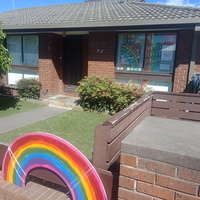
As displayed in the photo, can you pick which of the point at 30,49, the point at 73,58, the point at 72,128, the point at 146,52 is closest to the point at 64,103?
the point at 73,58

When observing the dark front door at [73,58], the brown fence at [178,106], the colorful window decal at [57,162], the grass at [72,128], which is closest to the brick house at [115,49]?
the dark front door at [73,58]

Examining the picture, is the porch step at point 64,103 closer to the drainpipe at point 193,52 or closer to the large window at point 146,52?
the large window at point 146,52

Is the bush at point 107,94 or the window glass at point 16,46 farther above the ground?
the window glass at point 16,46

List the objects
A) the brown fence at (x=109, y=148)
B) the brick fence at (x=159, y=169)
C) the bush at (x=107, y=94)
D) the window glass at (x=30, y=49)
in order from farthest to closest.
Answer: the window glass at (x=30, y=49), the bush at (x=107, y=94), the brown fence at (x=109, y=148), the brick fence at (x=159, y=169)

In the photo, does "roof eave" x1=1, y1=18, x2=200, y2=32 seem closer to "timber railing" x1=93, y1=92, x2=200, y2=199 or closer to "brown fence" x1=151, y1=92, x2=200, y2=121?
"brown fence" x1=151, y1=92, x2=200, y2=121

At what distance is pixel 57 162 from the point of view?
2.00 meters

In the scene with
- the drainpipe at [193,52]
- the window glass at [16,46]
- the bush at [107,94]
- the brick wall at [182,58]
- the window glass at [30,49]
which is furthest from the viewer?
the window glass at [16,46]

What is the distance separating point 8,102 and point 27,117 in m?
2.28

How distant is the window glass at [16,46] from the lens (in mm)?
9109

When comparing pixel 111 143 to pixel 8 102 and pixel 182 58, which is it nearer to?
pixel 182 58

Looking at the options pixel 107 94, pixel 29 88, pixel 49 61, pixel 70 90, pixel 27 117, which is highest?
pixel 49 61

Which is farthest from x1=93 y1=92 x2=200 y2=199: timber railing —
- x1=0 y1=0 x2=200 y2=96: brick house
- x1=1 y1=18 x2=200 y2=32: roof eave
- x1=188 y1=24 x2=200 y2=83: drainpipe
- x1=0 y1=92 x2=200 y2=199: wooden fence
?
x1=0 y1=0 x2=200 y2=96: brick house

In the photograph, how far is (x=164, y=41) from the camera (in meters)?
6.50

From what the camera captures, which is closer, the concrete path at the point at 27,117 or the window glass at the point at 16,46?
the concrete path at the point at 27,117
